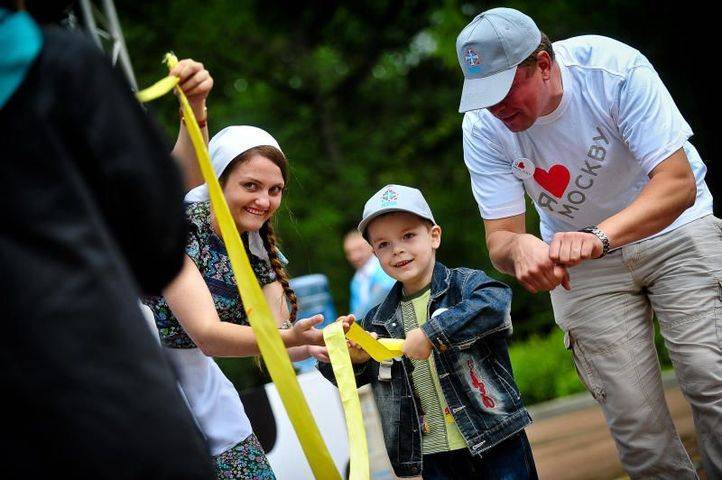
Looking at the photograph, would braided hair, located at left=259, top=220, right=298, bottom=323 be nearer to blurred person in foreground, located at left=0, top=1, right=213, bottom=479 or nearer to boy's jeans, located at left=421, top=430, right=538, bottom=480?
boy's jeans, located at left=421, top=430, right=538, bottom=480

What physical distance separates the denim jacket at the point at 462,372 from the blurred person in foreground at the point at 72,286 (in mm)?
1983

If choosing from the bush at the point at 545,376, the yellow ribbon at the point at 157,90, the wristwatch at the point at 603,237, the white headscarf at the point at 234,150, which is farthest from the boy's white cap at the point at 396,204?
the bush at the point at 545,376

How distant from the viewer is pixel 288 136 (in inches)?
840

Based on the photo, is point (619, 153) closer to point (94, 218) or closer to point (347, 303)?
point (94, 218)

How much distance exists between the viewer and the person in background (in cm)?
859

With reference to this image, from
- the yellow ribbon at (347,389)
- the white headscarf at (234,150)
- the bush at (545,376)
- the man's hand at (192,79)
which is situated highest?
the man's hand at (192,79)

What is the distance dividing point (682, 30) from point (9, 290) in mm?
13214

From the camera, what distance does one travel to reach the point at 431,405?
4094 mm

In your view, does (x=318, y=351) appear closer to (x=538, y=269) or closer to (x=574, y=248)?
(x=538, y=269)

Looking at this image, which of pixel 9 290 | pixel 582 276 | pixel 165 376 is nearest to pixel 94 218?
pixel 9 290

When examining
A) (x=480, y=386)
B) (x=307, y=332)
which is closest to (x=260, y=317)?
(x=307, y=332)

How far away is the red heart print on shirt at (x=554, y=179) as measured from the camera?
4.18 meters

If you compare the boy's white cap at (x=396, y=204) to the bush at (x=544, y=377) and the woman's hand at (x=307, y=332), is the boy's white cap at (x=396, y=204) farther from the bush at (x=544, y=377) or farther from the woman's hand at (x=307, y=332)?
the bush at (x=544, y=377)

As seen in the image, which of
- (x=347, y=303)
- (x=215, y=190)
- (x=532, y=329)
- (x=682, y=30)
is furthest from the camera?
(x=347, y=303)
